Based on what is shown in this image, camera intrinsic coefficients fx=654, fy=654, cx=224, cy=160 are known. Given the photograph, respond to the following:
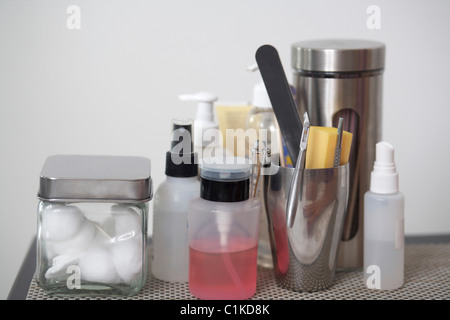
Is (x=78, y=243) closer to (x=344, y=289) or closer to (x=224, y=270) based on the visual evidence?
(x=224, y=270)

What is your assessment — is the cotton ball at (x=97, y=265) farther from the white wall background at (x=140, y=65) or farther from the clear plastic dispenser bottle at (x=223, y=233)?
the white wall background at (x=140, y=65)

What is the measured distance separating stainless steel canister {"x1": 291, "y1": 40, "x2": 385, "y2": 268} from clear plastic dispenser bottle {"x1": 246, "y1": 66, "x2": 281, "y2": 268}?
0.03 meters

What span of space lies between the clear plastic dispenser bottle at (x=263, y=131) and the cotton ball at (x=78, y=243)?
153 millimetres

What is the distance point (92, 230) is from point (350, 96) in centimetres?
24

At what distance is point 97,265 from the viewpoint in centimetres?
51

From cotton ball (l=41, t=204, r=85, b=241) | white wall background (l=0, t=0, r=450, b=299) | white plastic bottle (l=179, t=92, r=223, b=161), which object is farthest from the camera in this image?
white wall background (l=0, t=0, r=450, b=299)

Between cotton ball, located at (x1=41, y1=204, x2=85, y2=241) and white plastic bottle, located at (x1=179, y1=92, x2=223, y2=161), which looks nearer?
cotton ball, located at (x1=41, y1=204, x2=85, y2=241)

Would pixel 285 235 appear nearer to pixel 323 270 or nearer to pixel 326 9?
pixel 323 270

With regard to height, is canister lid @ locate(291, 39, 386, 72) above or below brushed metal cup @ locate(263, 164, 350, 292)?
above

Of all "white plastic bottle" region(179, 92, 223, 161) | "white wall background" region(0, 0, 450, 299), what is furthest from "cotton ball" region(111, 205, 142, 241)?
"white wall background" region(0, 0, 450, 299)

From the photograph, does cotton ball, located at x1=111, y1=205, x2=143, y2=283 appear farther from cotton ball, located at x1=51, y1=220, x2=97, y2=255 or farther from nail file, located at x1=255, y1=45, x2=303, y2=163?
nail file, located at x1=255, y1=45, x2=303, y2=163

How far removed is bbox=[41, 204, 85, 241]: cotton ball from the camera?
0.50 m

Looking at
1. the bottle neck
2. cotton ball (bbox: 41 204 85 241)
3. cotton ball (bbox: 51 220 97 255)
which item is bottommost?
cotton ball (bbox: 51 220 97 255)

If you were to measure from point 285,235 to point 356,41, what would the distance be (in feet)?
0.65
